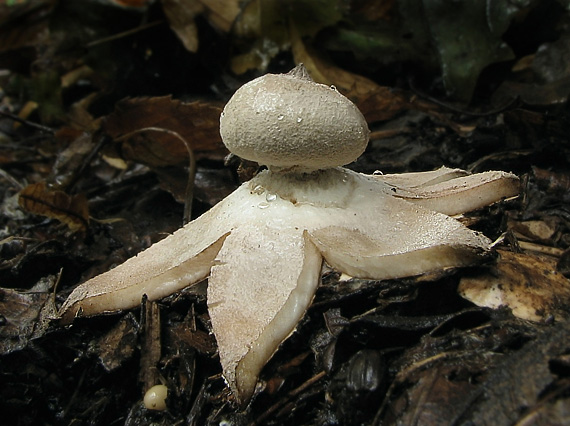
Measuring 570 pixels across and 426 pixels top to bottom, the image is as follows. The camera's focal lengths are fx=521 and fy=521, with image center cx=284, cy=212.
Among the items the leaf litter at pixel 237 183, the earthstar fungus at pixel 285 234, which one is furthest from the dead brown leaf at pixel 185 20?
the earthstar fungus at pixel 285 234

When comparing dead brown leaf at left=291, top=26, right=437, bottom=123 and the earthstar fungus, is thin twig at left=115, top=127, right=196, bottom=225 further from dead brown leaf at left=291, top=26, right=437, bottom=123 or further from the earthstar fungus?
dead brown leaf at left=291, top=26, right=437, bottom=123

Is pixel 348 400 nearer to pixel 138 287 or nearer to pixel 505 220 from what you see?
pixel 138 287

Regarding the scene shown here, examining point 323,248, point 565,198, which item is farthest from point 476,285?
point 565,198

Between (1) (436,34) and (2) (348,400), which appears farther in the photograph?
(1) (436,34)

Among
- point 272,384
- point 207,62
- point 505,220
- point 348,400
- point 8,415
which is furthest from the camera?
point 207,62

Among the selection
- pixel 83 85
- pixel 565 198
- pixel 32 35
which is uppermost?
pixel 565 198

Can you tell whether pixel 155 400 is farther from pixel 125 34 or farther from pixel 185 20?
pixel 125 34
